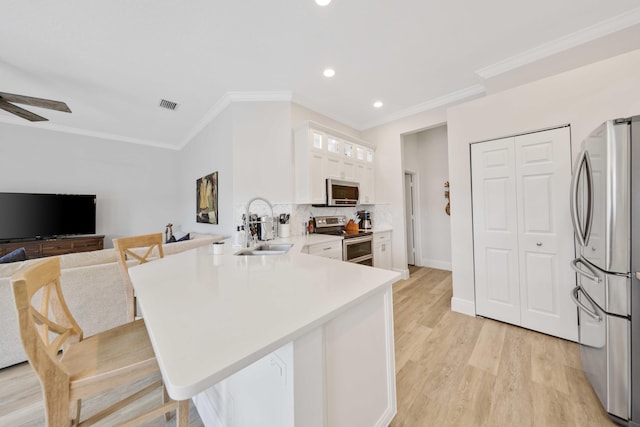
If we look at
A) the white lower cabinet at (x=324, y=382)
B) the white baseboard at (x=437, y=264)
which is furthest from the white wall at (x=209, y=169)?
the white baseboard at (x=437, y=264)

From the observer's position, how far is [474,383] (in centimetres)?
165

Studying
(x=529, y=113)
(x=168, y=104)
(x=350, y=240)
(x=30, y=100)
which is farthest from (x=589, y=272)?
(x=30, y=100)

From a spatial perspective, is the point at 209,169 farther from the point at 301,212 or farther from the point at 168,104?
the point at 301,212

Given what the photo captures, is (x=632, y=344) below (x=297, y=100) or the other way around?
below

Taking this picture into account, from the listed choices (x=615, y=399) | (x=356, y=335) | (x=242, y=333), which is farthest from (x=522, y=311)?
(x=242, y=333)

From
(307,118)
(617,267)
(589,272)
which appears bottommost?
(589,272)

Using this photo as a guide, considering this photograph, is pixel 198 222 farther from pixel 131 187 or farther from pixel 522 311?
pixel 522 311

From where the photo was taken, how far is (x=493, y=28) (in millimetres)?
2164

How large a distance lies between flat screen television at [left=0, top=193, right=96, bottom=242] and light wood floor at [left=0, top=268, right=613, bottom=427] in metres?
3.27

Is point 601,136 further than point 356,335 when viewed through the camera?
Yes

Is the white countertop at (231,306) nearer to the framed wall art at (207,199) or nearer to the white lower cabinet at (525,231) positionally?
the white lower cabinet at (525,231)

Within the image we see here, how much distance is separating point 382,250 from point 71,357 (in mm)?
→ 3577

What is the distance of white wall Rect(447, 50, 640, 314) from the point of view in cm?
199

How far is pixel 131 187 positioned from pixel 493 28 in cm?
650
